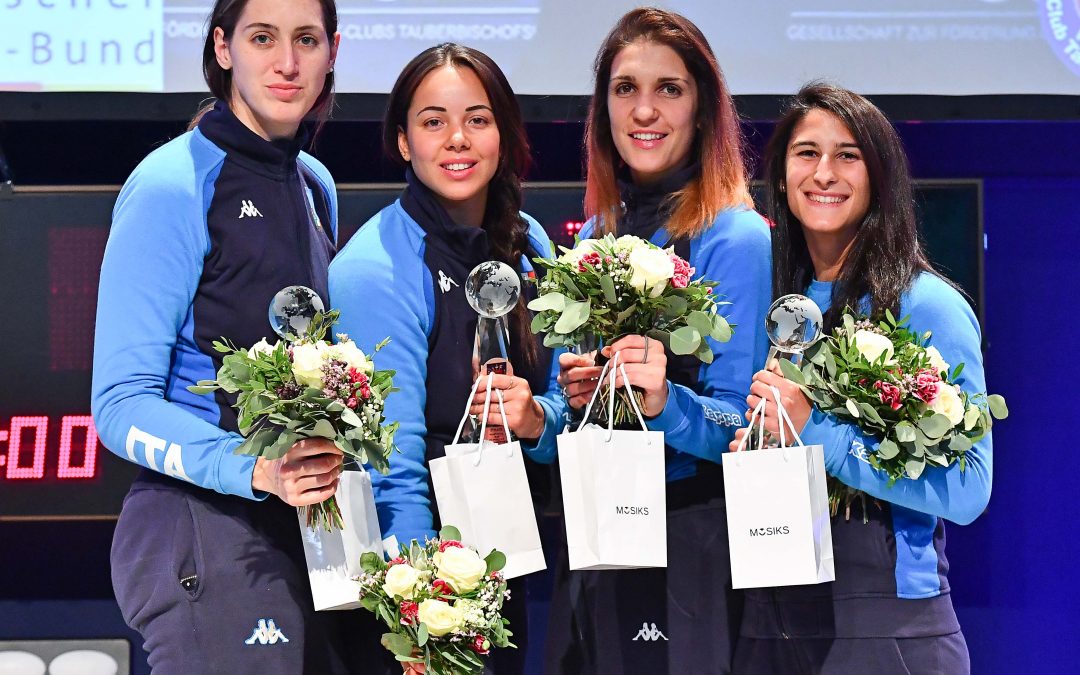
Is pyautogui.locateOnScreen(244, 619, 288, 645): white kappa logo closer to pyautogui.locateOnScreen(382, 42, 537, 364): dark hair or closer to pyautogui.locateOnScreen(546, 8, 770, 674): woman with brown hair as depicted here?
pyautogui.locateOnScreen(546, 8, 770, 674): woman with brown hair

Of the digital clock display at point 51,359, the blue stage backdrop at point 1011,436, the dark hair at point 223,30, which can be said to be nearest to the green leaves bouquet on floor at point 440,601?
the dark hair at point 223,30

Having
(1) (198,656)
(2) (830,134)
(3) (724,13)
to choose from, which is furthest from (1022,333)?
(1) (198,656)

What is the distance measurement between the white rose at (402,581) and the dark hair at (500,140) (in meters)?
0.62

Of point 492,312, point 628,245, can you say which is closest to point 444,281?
point 492,312

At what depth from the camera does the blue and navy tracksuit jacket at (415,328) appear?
243cm

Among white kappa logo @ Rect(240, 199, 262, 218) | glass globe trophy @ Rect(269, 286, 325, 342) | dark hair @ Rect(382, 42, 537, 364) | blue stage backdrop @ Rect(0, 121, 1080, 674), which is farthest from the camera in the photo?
blue stage backdrop @ Rect(0, 121, 1080, 674)

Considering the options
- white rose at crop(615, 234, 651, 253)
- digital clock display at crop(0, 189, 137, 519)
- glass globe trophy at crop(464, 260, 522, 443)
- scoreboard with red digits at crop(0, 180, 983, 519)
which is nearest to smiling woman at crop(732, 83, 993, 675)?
A: white rose at crop(615, 234, 651, 253)

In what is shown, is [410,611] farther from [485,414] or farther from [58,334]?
[58,334]

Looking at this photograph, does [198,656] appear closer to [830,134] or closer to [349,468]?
[349,468]

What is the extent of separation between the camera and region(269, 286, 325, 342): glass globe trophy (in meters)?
2.25

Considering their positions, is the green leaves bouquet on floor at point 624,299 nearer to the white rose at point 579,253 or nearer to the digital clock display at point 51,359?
the white rose at point 579,253

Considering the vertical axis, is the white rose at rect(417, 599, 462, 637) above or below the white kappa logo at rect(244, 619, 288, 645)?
above

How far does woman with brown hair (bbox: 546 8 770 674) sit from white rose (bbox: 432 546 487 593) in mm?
418

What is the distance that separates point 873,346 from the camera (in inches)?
91.5
